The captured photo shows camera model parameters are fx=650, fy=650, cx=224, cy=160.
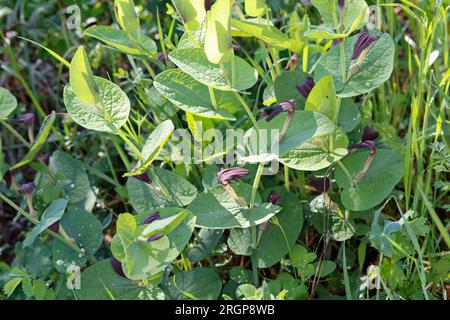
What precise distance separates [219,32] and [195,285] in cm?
42

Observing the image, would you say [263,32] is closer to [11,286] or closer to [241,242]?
[241,242]

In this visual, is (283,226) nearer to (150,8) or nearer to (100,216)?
(100,216)

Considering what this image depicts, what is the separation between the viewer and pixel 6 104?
97 centimetres

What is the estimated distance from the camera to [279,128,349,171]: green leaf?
937 mm

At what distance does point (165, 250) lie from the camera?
2.87ft

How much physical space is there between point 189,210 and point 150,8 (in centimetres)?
62

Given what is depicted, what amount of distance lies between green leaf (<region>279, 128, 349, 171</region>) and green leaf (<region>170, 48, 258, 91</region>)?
120 millimetres

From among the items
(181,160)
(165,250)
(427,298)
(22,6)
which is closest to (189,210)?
(165,250)

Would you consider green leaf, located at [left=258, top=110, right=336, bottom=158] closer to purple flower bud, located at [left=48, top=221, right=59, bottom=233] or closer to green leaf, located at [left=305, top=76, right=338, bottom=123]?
green leaf, located at [left=305, top=76, right=338, bottom=123]

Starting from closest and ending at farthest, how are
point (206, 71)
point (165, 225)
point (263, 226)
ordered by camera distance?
point (165, 225), point (206, 71), point (263, 226)

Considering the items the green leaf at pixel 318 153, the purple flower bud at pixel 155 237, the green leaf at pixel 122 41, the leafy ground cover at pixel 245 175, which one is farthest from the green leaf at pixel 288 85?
the purple flower bud at pixel 155 237

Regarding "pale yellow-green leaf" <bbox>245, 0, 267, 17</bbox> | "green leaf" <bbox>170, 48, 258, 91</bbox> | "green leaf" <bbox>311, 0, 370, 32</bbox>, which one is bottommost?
"green leaf" <bbox>170, 48, 258, 91</bbox>

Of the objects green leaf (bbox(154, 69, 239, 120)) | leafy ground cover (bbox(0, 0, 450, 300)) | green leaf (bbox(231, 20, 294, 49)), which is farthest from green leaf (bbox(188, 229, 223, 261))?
green leaf (bbox(231, 20, 294, 49))

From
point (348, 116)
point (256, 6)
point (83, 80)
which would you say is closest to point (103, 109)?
point (83, 80)
